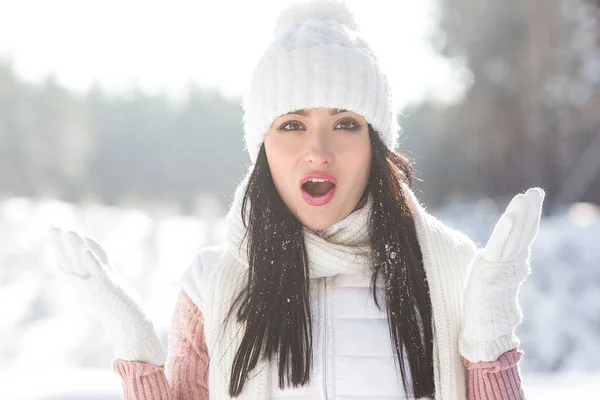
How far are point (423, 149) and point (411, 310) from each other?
1136cm

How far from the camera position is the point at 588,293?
6039 millimetres

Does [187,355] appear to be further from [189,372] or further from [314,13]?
[314,13]

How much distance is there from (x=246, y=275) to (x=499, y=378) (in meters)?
0.57

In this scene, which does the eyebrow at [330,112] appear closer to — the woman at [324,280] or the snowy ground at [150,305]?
the woman at [324,280]

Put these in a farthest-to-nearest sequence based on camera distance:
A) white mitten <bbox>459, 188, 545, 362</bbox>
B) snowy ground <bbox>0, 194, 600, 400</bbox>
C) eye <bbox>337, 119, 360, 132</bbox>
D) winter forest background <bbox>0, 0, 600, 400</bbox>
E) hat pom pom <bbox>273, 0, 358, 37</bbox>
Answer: winter forest background <bbox>0, 0, 600, 400</bbox>
snowy ground <bbox>0, 194, 600, 400</bbox>
hat pom pom <bbox>273, 0, 358, 37</bbox>
eye <bbox>337, 119, 360, 132</bbox>
white mitten <bbox>459, 188, 545, 362</bbox>

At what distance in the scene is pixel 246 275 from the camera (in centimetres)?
159

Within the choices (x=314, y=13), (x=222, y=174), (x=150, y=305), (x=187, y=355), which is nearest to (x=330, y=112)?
(x=314, y=13)

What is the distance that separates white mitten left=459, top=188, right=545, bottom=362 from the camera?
1.32 meters

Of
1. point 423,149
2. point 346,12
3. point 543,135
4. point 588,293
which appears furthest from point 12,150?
point 346,12

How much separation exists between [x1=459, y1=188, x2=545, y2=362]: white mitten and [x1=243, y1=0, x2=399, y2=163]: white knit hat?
38cm

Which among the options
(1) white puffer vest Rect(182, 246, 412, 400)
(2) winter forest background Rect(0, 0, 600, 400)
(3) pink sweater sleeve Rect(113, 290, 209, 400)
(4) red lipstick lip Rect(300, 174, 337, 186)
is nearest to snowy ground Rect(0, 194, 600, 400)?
(2) winter forest background Rect(0, 0, 600, 400)

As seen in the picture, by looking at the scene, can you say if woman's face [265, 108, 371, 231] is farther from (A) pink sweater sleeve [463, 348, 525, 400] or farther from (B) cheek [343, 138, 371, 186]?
(A) pink sweater sleeve [463, 348, 525, 400]

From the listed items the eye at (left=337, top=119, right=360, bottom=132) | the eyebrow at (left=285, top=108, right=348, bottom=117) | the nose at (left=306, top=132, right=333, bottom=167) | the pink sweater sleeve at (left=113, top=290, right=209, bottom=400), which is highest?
the eyebrow at (left=285, top=108, right=348, bottom=117)

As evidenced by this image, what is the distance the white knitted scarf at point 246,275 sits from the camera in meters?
1.50
